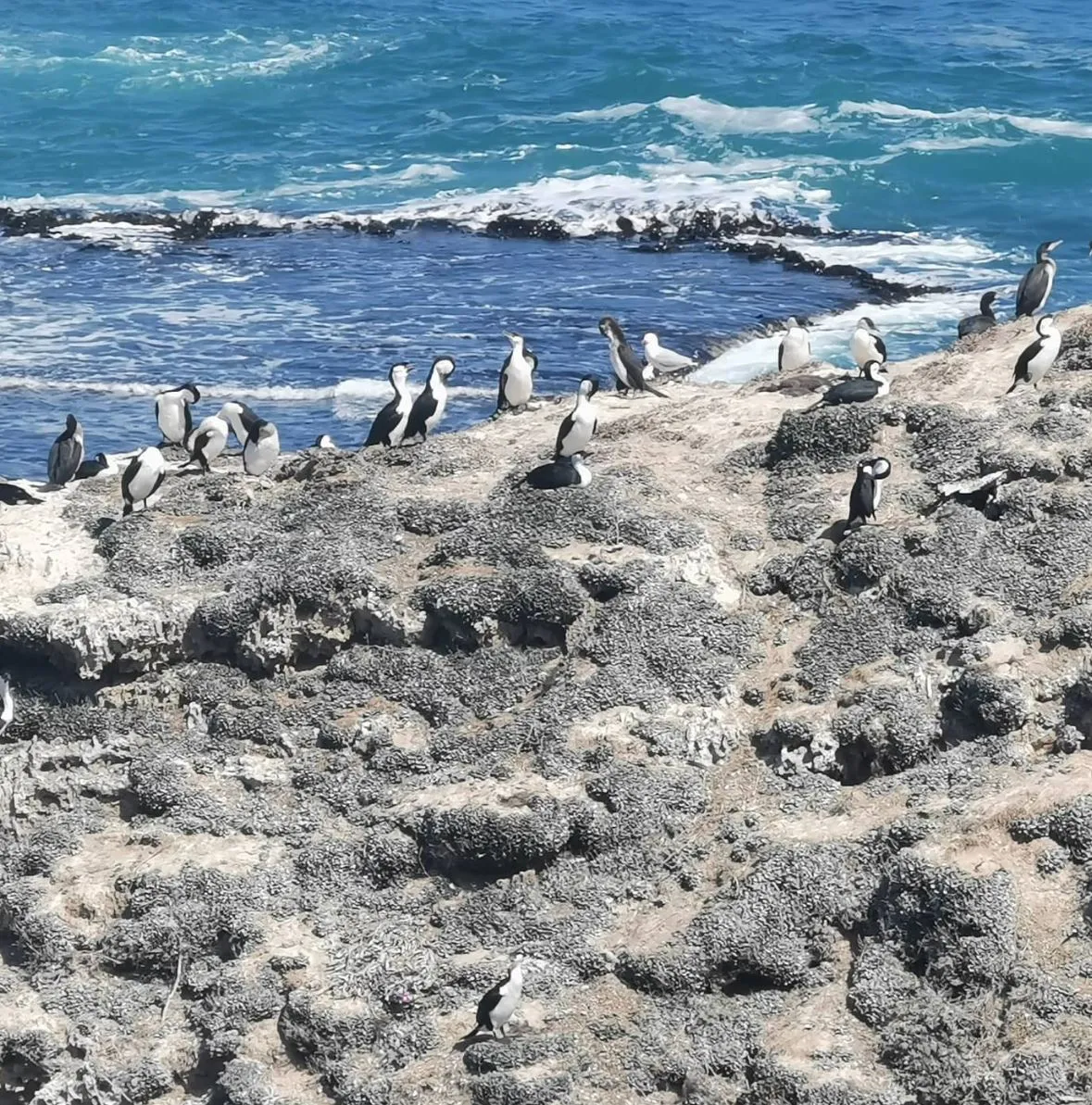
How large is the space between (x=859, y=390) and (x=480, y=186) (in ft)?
104

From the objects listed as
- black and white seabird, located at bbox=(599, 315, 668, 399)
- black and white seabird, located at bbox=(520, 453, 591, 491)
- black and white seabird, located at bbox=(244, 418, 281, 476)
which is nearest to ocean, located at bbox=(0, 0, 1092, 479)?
black and white seabird, located at bbox=(244, 418, 281, 476)

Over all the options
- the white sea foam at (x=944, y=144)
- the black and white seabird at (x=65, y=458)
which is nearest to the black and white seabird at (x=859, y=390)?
the black and white seabird at (x=65, y=458)

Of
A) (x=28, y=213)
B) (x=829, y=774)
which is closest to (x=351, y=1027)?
(x=829, y=774)

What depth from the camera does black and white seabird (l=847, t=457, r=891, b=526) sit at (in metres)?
13.6

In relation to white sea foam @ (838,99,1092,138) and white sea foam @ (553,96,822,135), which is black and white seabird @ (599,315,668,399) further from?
white sea foam @ (838,99,1092,138)

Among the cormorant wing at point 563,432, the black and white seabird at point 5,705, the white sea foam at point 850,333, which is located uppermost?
the cormorant wing at point 563,432

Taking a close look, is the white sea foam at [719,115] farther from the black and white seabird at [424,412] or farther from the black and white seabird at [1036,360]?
the black and white seabird at [1036,360]

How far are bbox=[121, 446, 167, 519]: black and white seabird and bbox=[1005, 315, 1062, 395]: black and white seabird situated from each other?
7308 millimetres

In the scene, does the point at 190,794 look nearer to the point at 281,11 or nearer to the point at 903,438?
the point at 903,438

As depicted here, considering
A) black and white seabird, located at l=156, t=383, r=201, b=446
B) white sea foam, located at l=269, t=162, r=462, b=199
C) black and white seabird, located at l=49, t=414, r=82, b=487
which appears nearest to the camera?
black and white seabird, located at l=49, t=414, r=82, b=487

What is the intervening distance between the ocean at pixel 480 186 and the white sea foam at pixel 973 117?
12 centimetres

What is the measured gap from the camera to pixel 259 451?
17.4 m

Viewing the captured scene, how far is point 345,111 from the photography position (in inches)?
2162

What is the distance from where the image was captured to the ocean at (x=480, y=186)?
31.2m
